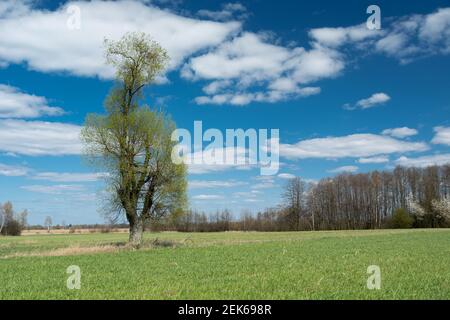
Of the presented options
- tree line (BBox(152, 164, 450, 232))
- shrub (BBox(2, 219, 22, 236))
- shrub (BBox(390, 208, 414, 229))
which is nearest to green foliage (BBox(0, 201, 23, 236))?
shrub (BBox(2, 219, 22, 236))

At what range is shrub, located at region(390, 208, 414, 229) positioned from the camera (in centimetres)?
10294

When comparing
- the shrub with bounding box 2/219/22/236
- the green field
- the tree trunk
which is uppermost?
the tree trunk

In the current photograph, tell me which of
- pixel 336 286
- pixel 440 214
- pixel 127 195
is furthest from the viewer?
pixel 440 214

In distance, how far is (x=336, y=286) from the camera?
13859 mm

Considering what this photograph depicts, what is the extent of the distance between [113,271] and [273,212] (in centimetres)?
11415

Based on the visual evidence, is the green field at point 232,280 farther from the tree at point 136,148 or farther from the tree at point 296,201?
the tree at point 296,201

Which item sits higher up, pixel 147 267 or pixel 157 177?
pixel 157 177

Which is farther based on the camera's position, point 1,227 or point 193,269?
point 1,227

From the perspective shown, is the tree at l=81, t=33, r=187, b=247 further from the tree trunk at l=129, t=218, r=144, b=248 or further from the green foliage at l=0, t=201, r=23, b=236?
the green foliage at l=0, t=201, r=23, b=236

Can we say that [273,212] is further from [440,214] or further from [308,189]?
[440,214]

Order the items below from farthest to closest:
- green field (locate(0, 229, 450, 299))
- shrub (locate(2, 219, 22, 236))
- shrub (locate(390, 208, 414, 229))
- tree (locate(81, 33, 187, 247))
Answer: shrub (locate(2, 219, 22, 236)) < shrub (locate(390, 208, 414, 229)) < tree (locate(81, 33, 187, 247)) < green field (locate(0, 229, 450, 299))
